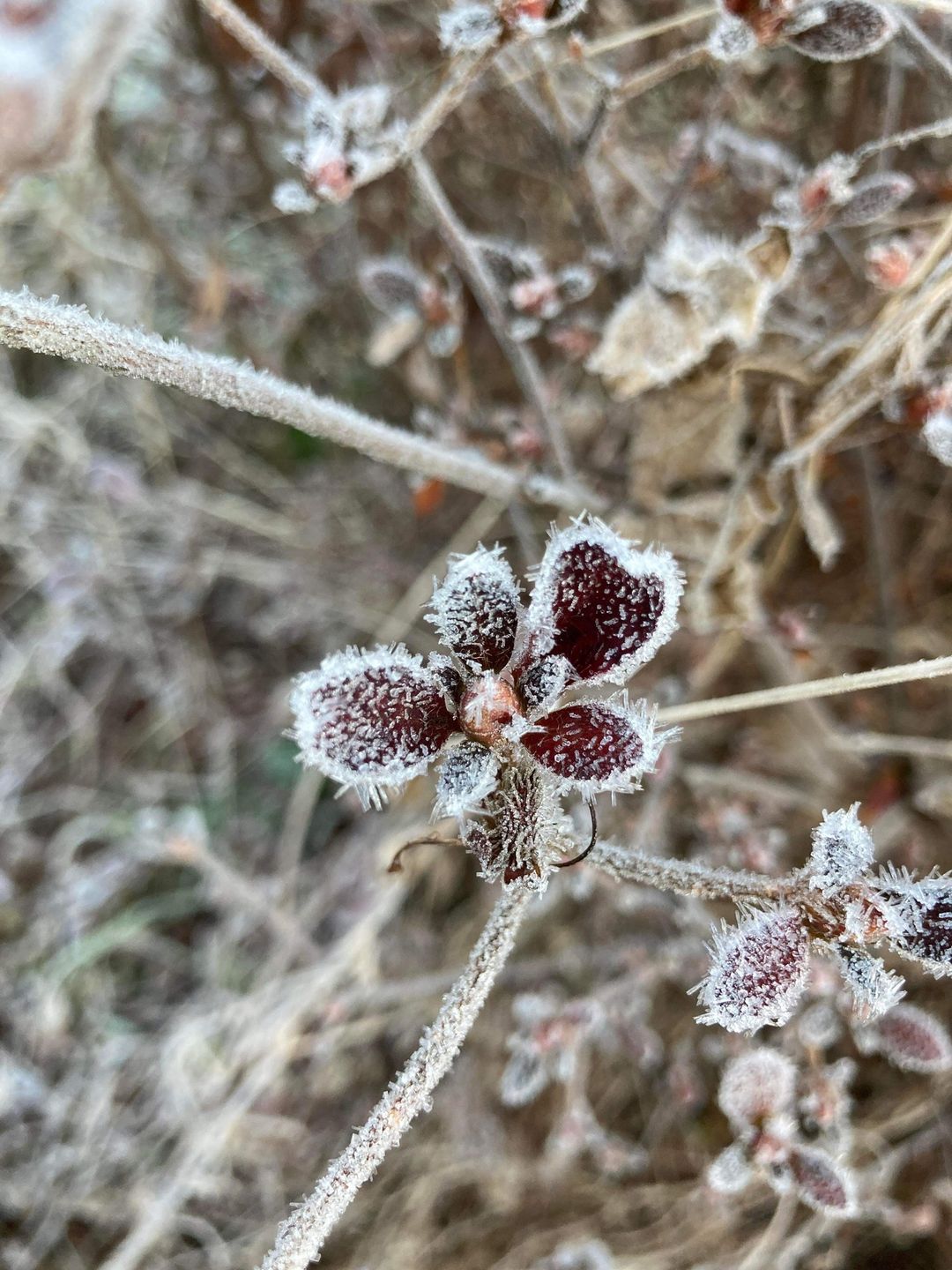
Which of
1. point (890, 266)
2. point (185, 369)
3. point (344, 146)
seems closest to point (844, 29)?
point (890, 266)

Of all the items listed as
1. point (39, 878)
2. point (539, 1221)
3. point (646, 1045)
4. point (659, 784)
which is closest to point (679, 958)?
point (646, 1045)

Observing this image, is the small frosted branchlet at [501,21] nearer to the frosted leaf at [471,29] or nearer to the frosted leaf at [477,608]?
the frosted leaf at [471,29]

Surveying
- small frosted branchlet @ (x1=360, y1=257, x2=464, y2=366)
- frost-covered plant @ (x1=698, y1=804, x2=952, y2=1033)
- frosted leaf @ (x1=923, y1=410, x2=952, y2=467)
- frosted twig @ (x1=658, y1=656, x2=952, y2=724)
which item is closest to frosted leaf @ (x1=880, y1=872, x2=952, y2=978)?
frost-covered plant @ (x1=698, y1=804, x2=952, y2=1033)

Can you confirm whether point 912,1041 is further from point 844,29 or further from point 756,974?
point 844,29

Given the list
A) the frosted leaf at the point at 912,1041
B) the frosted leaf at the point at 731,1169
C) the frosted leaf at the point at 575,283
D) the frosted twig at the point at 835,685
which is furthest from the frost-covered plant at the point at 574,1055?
the frosted leaf at the point at 575,283

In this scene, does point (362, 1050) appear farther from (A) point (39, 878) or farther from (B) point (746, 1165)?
(B) point (746, 1165)

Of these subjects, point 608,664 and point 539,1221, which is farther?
point 539,1221
